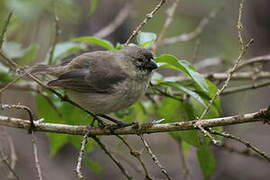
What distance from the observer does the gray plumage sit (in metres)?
3.93

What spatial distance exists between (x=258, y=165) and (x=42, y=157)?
10.6ft

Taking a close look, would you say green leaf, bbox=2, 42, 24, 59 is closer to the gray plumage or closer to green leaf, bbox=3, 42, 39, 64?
green leaf, bbox=3, 42, 39, 64

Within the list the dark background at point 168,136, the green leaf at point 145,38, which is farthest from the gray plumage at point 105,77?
the dark background at point 168,136

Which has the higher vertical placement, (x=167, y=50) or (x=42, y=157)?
(x=167, y=50)

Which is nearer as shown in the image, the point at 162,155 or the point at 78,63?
the point at 78,63

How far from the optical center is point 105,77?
4156 millimetres

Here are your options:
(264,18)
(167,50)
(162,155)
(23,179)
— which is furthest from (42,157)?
(264,18)

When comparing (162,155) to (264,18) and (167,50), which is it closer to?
(167,50)

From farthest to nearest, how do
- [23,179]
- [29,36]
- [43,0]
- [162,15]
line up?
[162,15] → [23,179] → [29,36] → [43,0]

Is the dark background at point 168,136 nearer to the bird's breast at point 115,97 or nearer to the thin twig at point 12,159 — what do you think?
the bird's breast at point 115,97

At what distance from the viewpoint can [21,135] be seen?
7324mm

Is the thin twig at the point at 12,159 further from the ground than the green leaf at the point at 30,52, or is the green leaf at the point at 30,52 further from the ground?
the green leaf at the point at 30,52

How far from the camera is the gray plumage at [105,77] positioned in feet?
12.9

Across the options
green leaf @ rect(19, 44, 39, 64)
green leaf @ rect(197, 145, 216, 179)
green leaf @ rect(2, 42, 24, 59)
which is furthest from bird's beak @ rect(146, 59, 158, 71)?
green leaf @ rect(2, 42, 24, 59)
